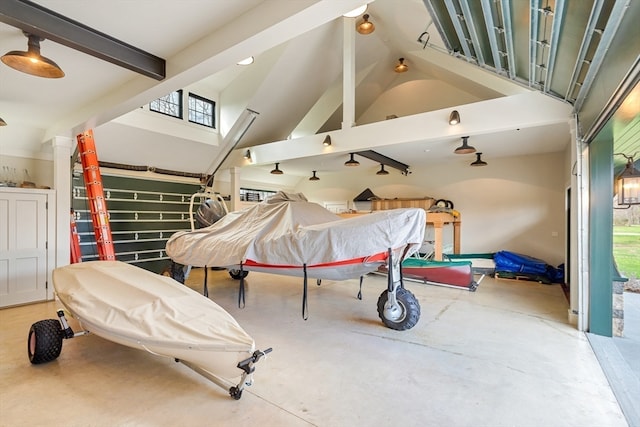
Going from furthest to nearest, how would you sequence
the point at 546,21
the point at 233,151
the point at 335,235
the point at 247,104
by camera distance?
the point at 233,151
the point at 247,104
the point at 335,235
the point at 546,21

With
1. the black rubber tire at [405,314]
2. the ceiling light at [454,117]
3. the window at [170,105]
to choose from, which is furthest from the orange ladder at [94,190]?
the ceiling light at [454,117]

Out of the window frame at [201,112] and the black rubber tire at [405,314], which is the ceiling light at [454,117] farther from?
the window frame at [201,112]

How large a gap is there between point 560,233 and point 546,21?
21.9 ft

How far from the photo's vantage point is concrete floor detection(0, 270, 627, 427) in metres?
2.12

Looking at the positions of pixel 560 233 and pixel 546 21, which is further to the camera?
pixel 560 233

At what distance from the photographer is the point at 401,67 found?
26.2 ft

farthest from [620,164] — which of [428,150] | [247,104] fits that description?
[247,104]

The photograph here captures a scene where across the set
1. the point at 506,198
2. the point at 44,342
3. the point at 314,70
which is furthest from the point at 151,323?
the point at 506,198

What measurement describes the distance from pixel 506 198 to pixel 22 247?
1027cm

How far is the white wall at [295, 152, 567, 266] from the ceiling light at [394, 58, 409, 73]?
9.37ft

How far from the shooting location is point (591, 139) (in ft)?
11.6

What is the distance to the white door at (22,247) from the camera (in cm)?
466

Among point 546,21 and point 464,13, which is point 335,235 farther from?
point 546,21

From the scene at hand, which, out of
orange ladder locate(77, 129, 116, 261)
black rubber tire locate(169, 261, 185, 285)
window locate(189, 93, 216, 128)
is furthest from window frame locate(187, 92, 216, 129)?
black rubber tire locate(169, 261, 185, 285)
